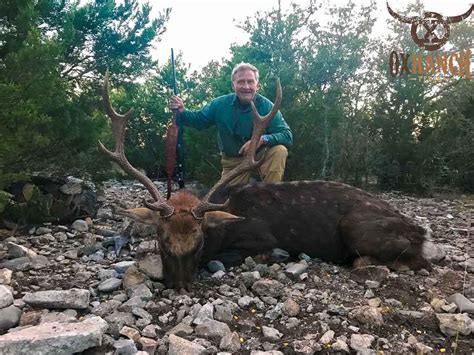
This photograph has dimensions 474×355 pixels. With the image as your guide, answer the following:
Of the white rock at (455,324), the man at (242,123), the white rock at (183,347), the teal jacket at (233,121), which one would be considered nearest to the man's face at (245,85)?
the man at (242,123)

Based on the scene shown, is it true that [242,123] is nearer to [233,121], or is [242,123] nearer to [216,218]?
[233,121]

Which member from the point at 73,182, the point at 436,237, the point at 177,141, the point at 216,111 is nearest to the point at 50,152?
the point at 73,182

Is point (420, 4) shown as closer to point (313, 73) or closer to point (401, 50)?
point (401, 50)

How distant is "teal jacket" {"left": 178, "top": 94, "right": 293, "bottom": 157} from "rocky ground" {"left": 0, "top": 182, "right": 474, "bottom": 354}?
208 cm

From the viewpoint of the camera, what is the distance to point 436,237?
582 cm

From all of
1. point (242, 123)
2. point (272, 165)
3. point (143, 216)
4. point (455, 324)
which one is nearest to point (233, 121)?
point (242, 123)

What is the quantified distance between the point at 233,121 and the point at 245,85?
1.75 ft

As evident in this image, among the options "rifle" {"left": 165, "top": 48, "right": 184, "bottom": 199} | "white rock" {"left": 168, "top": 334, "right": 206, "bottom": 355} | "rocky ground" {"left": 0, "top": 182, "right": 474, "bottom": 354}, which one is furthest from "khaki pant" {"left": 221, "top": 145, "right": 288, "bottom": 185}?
"white rock" {"left": 168, "top": 334, "right": 206, "bottom": 355}

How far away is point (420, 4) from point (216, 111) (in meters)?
11.8

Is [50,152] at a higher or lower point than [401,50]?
lower

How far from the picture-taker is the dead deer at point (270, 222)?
13.0 feet

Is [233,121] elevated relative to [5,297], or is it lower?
elevated

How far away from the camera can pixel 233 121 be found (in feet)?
20.8
